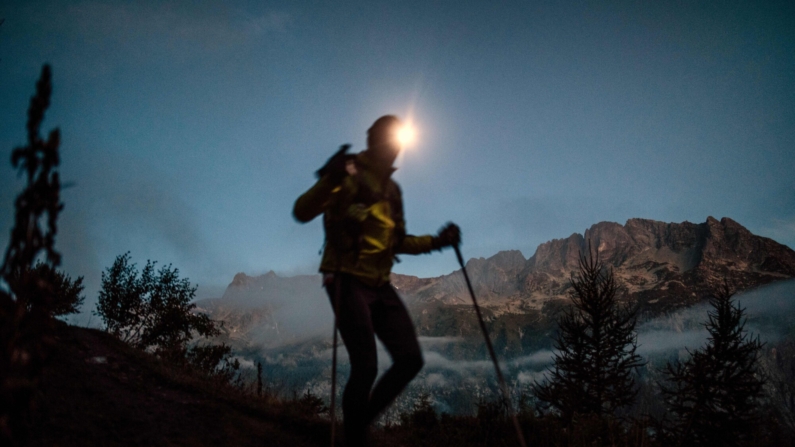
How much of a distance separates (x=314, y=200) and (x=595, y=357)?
13.4m

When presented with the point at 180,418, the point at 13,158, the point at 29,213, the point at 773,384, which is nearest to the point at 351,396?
the point at 29,213

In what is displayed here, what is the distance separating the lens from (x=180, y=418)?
3.95 m

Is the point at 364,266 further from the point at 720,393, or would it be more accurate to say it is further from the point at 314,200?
the point at 720,393

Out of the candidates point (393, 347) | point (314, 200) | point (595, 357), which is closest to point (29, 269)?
point (314, 200)

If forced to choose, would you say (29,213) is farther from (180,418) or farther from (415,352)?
(180,418)

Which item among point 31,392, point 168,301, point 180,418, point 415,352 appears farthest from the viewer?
point 168,301

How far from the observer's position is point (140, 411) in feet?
12.8

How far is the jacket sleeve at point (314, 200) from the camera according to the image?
2.96 m

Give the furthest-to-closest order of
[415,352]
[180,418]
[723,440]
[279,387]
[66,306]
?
[66,306]
[723,440]
[279,387]
[180,418]
[415,352]

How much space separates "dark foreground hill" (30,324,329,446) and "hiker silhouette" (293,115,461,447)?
6.36 ft

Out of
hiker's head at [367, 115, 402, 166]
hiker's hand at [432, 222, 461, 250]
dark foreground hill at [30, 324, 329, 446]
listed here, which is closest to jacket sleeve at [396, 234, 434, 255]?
hiker's hand at [432, 222, 461, 250]

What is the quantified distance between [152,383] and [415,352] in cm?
439

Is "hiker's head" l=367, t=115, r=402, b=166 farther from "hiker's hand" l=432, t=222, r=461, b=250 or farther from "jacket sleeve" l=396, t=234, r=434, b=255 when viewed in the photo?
"hiker's hand" l=432, t=222, r=461, b=250

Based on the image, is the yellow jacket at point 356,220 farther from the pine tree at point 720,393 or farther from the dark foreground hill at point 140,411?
the pine tree at point 720,393
